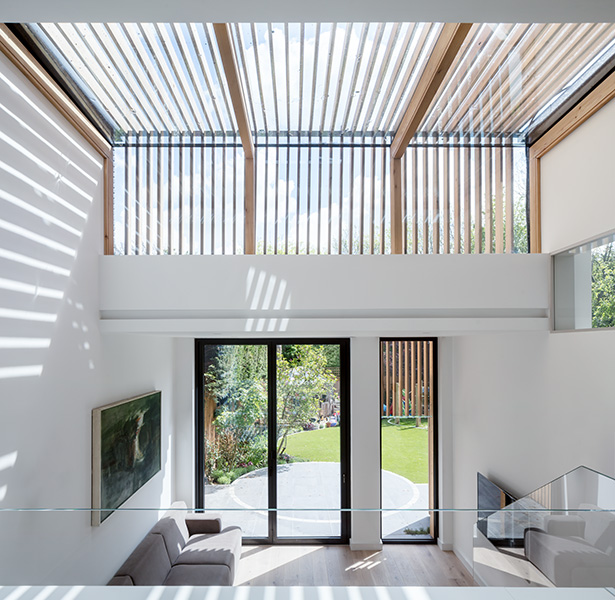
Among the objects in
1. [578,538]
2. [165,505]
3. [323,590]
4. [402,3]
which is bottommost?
[165,505]

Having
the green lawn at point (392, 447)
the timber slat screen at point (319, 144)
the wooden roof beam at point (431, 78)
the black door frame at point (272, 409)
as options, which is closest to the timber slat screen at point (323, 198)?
the timber slat screen at point (319, 144)

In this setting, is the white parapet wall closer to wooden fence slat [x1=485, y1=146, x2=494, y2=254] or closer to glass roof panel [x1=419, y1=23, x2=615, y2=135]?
wooden fence slat [x1=485, y1=146, x2=494, y2=254]

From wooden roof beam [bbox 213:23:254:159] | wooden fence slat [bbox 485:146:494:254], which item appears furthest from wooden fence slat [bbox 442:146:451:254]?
wooden roof beam [bbox 213:23:254:159]

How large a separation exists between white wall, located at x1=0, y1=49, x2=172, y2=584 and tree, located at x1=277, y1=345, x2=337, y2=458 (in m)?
2.58

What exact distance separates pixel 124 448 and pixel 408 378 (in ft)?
11.1

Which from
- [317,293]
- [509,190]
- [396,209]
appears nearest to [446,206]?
[396,209]

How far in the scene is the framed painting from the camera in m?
3.16

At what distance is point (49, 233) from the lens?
2.60 m

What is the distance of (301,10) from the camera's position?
1.24m

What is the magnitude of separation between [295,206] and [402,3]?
2552 millimetres

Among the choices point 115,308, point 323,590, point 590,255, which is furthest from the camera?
point 115,308

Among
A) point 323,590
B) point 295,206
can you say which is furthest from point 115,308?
point 323,590

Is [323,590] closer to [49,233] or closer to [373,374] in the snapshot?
[49,233]

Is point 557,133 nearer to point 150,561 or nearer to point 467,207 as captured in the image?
point 467,207
